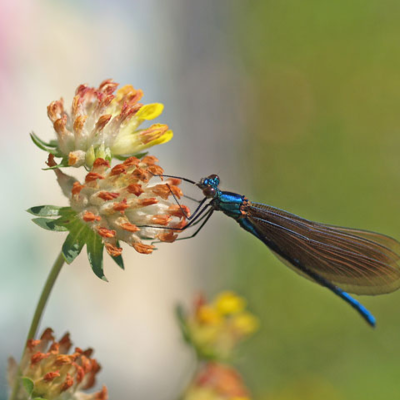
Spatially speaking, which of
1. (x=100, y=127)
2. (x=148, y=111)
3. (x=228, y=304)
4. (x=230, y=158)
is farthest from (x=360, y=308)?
(x=230, y=158)

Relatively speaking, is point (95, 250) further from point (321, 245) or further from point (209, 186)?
point (321, 245)

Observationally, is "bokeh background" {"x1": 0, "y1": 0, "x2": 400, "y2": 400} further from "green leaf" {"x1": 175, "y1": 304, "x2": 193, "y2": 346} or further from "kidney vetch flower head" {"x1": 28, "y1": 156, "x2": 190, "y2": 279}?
"kidney vetch flower head" {"x1": 28, "y1": 156, "x2": 190, "y2": 279}

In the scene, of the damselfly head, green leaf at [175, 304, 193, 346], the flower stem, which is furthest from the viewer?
green leaf at [175, 304, 193, 346]

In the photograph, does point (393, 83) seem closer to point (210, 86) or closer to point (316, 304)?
point (210, 86)

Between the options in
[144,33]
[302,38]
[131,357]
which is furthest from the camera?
[302,38]

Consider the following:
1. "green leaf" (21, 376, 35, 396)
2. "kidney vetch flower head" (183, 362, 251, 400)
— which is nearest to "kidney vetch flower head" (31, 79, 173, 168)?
"green leaf" (21, 376, 35, 396)

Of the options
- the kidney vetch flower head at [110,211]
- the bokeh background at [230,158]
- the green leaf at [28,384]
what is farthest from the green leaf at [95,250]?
the bokeh background at [230,158]

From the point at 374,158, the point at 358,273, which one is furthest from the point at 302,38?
the point at 358,273
